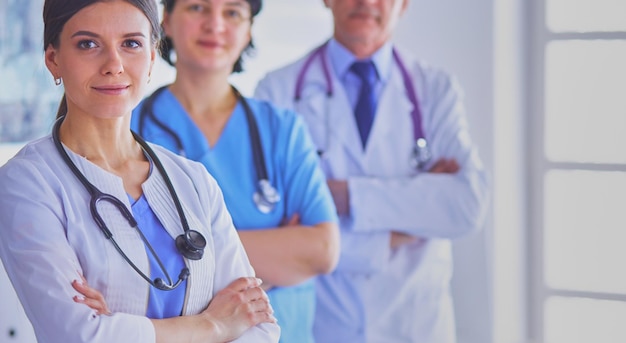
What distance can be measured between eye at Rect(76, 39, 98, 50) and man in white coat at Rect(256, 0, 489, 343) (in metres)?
1.19

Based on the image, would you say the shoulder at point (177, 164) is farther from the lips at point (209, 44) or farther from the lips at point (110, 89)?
the lips at point (209, 44)

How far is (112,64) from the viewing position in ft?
3.25

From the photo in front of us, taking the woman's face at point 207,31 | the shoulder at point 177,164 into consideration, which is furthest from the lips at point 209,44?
the shoulder at point 177,164

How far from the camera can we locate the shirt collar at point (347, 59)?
224 cm

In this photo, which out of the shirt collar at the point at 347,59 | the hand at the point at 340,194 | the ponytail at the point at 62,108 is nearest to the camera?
the ponytail at the point at 62,108

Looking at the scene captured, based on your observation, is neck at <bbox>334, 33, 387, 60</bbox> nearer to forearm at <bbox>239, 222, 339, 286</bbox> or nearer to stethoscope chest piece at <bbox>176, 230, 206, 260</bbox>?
forearm at <bbox>239, 222, 339, 286</bbox>

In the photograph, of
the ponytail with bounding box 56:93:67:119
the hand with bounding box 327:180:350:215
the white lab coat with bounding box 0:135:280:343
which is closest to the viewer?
the white lab coat with bounding box 0:135:280:343

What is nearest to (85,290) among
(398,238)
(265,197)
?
(265,197)

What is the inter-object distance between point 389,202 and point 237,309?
1098mm

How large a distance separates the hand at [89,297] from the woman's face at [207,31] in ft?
2.40

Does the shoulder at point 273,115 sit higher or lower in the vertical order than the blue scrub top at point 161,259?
higher

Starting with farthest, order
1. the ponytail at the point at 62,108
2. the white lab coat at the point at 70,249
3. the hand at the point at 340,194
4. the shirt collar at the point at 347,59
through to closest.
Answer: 1. the shirt collar at the point at 347,59
2. the hand at the point at 340,194
3. the ponytail at the point at 62,108
4. the white lab coat at the point at 70,249

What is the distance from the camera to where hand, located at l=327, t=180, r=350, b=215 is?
2.14 m

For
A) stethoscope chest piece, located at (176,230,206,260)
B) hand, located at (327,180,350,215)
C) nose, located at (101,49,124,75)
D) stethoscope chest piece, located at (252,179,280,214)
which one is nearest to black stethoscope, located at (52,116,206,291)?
stethoscope chest piece, located at (176,230,206,260)
